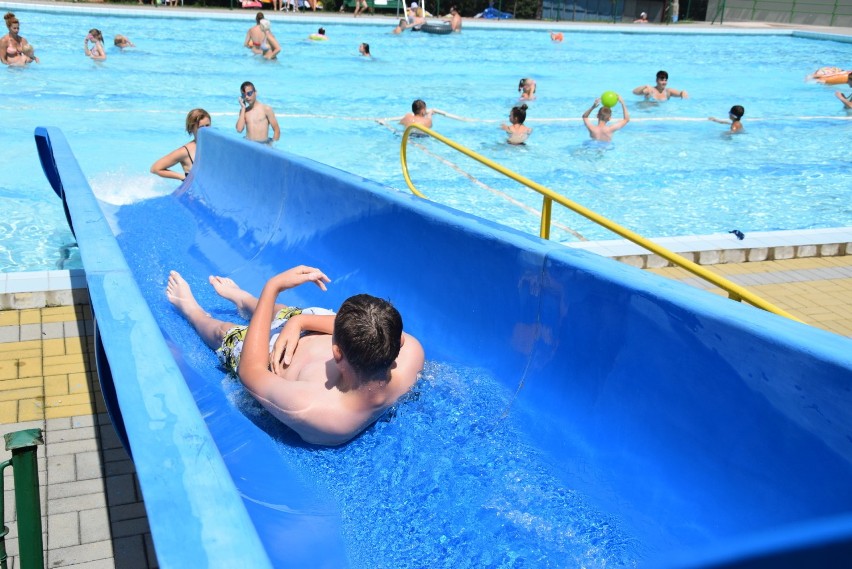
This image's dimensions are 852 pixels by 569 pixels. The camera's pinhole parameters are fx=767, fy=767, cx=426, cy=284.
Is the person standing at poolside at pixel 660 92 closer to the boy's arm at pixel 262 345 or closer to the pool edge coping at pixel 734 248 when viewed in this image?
the pool edge coping at pixel 734 248

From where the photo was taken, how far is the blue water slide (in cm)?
184

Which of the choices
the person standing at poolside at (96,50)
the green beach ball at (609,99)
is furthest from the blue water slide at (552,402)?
the person standing at poolside at (96,50)

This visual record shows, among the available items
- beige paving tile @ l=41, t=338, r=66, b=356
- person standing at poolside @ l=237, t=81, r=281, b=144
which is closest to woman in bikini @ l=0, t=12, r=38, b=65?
person standing at poolside @ l=237, t=81, r=281, b=144

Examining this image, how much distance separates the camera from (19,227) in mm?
7637

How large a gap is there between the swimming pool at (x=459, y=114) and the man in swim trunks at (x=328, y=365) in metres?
4.02

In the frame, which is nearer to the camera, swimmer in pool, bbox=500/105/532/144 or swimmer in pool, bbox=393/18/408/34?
swimmer in pool, bbox=500/105/532/144

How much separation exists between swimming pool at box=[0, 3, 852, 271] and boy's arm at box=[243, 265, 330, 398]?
156 inches

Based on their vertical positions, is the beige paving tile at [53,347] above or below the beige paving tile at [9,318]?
below

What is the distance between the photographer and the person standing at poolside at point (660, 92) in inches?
619

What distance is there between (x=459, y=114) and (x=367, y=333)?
1202cm

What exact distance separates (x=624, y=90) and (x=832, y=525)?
17.5 m

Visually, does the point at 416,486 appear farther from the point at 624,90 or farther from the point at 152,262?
the point at 624,90

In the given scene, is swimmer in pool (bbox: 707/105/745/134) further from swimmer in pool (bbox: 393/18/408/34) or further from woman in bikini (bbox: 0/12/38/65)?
swimmer in pool (bbox: 393/18/408/34)

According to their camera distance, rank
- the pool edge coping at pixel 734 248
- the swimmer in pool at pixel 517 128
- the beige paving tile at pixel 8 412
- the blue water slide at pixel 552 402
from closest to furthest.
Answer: the blue water slide at pixel 552 402 < the beige paving tile at pixel 8 412 < the pool edge coping at pixel 734 248 < the swimmer in pool at pixel 517 128
